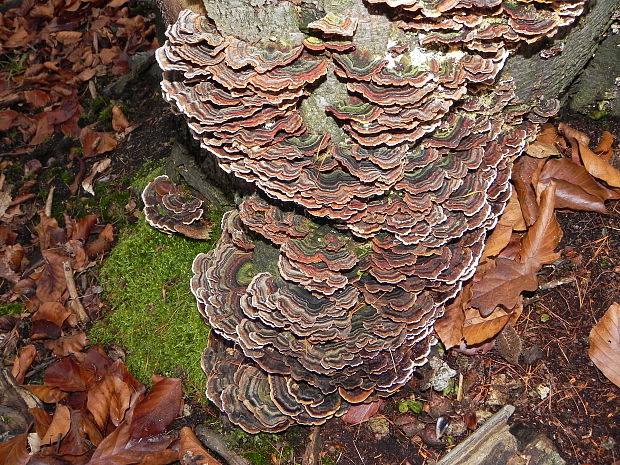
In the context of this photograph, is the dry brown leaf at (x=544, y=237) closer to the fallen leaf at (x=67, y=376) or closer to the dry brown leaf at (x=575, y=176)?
the dry brown leaf at (x=575, y=176)

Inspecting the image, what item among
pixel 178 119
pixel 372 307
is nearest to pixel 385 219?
pixel 372 307

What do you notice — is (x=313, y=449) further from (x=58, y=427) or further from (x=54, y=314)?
(x=54, y=314)

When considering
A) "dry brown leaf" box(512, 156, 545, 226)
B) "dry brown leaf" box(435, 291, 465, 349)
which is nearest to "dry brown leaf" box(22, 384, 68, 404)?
"dry brown leaf" box(435, 291, 465, 349)

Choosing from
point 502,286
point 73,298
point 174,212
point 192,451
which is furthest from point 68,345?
point 502,286

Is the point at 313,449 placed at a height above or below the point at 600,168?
below

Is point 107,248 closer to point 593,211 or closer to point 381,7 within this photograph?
point 381,7

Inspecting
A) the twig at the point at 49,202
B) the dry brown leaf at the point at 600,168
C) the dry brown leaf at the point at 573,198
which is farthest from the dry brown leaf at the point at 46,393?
the dry brown leaf at the point at 600,168
